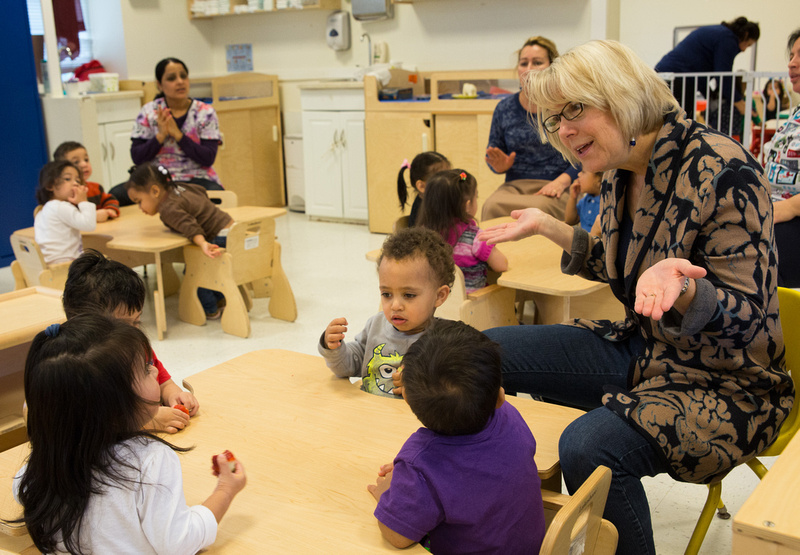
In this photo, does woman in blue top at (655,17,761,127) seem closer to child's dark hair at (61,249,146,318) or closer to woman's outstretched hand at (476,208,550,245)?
woman's outstretched hand at (476,208,550,245)

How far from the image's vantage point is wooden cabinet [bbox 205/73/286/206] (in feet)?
21.7

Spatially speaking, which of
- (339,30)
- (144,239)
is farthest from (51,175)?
(339,30)

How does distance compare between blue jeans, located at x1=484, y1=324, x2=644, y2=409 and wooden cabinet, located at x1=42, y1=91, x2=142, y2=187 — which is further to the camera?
wooden cabinet, located at x1=42, y1=91, x2=142, y2=187

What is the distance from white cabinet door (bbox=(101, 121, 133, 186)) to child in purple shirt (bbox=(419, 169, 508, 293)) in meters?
3.73

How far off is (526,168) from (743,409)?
105 inches

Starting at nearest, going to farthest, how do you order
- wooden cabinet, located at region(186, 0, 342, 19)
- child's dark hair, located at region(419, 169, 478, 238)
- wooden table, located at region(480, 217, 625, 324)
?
1. wooden table, located at region(480, 217, 625, 324)
2. child's dark hair, located at region(419, 169, 478, 238)
3. wooden cabinet, located at region(186, 0, 342, 19)

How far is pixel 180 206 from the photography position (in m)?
3.76

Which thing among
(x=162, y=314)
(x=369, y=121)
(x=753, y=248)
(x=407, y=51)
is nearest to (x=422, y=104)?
(x=369, y=121)

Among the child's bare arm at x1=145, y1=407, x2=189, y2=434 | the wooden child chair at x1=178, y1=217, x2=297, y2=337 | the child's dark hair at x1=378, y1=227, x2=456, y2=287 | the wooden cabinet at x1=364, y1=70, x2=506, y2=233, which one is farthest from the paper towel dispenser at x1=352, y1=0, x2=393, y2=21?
the child's bare arm at x1=145, y1=407, x2=189, y2=434

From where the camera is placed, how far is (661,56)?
17.7 ft

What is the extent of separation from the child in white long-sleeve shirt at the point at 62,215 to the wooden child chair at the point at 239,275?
517mm

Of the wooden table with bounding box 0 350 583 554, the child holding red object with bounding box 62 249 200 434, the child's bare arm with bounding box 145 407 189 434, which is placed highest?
the child holding red object with bounding box 62 249 200 434

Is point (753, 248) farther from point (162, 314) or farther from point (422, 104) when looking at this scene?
point (422, 104)

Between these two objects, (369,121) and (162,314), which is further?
(369,121)
